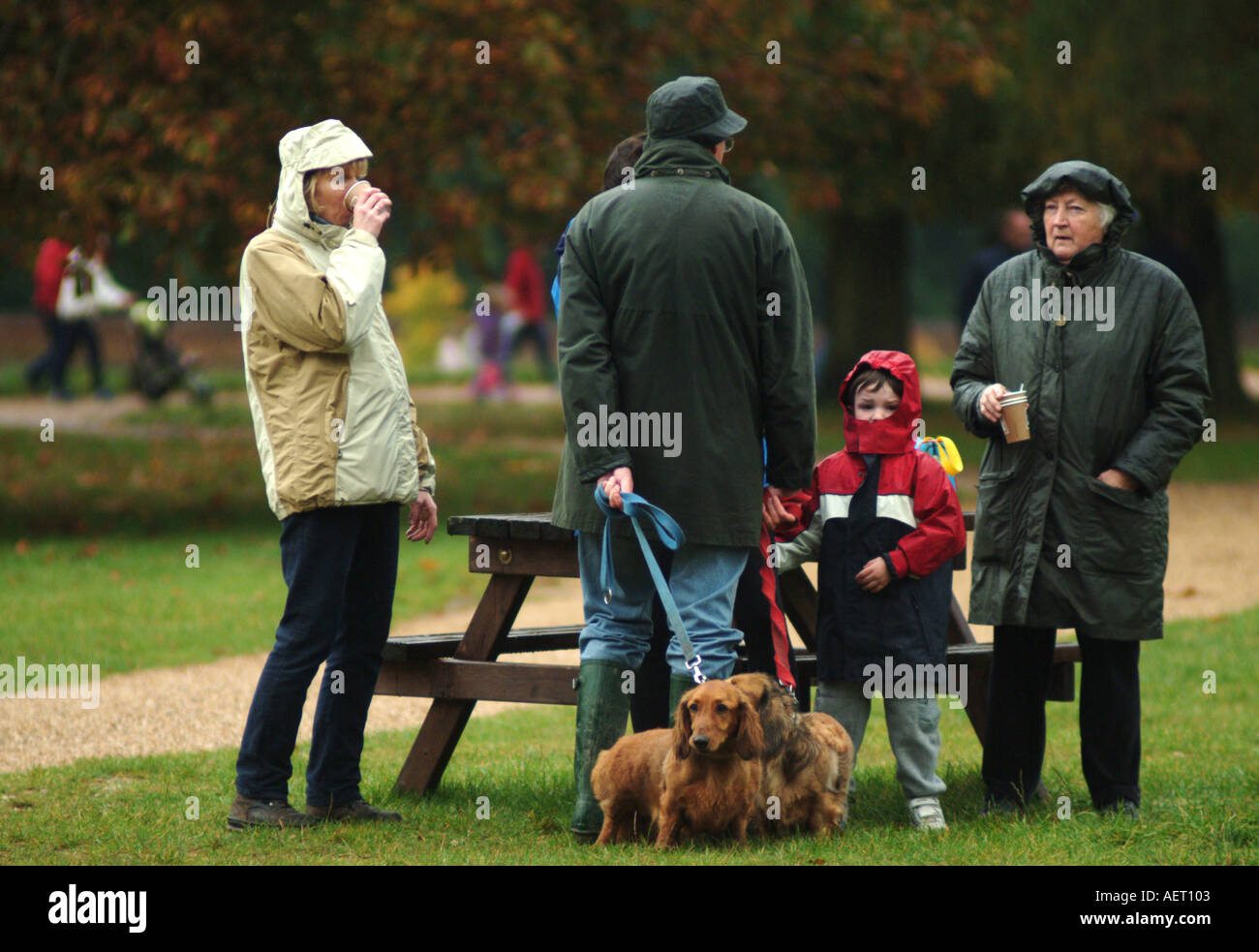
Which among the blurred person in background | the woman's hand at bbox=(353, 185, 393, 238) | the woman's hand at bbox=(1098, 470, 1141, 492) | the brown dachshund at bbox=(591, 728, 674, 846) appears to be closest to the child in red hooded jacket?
the woman's hand at bbox=(1098, 470, 1141, 492)

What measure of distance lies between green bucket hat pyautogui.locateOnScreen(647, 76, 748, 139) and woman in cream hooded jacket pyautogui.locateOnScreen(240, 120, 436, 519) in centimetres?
95

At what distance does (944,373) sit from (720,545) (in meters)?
30.1

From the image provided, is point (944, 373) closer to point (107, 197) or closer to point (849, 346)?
point (849, 346)

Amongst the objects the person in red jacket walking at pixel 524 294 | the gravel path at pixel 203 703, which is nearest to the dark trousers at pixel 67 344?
the person in red jacket walking at pixel 524 294

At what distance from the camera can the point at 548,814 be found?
5.82 metres

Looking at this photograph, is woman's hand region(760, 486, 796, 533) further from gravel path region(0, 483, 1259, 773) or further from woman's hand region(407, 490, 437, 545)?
gravel path region(0, 483, 1259, 773)

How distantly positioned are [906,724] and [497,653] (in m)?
1.51

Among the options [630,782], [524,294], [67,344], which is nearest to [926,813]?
[630,782]

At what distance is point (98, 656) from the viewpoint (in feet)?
29.3

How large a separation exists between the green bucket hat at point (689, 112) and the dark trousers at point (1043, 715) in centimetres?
193

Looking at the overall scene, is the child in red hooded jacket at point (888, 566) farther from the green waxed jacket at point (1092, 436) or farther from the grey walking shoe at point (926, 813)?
the green waxed jacket at point (1092, 436)

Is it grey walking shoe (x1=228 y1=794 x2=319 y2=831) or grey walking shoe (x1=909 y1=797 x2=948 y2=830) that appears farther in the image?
grey walking shoe (x1=909 y1=797 x2=948 y2=830)

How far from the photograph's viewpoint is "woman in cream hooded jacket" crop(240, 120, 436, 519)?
5.12 m

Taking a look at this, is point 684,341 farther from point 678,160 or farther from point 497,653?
point 497,653
